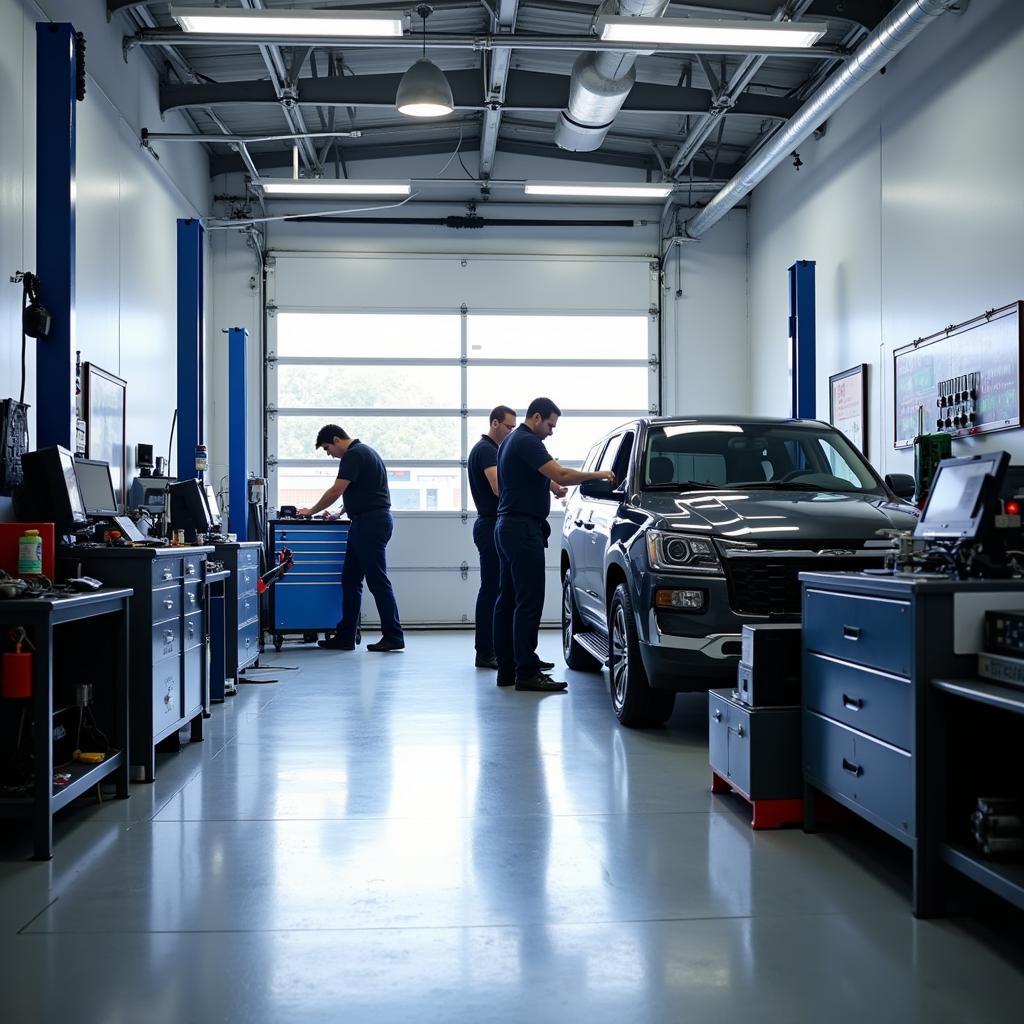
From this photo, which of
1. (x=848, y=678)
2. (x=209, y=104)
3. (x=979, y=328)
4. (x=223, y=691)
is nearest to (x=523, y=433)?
(x=223, y=691)

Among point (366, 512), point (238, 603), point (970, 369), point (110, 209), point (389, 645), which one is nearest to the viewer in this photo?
point (970, 369)

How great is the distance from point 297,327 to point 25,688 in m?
8.15

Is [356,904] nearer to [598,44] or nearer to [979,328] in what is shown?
[979,328]

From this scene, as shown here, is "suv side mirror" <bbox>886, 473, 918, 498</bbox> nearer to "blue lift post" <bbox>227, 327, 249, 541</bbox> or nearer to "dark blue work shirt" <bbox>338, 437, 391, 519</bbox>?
"dark blue work shirt" <bbox>338, 437, 391, 519</bbox>

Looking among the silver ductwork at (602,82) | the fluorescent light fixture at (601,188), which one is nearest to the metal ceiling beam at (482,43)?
the silver ductwork at (602,82)

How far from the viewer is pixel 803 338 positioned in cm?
882

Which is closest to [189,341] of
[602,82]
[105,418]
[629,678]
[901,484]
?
[105,418]

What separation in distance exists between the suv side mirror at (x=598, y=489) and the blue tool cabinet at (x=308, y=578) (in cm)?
399

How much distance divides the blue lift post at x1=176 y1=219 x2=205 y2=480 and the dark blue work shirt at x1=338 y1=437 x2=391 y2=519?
118 centimetres

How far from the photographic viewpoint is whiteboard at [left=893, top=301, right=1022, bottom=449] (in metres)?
5.97

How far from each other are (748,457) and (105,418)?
14.6 feet

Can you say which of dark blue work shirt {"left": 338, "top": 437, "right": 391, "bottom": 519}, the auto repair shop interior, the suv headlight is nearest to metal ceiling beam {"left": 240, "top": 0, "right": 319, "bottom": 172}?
the auto repair shop interior

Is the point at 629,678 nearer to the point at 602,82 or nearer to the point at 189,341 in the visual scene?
the point at 189,341

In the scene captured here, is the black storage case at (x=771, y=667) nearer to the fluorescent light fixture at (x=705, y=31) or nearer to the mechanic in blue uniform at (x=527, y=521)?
the mechanic in blue uniform at (x=527, y=521)
